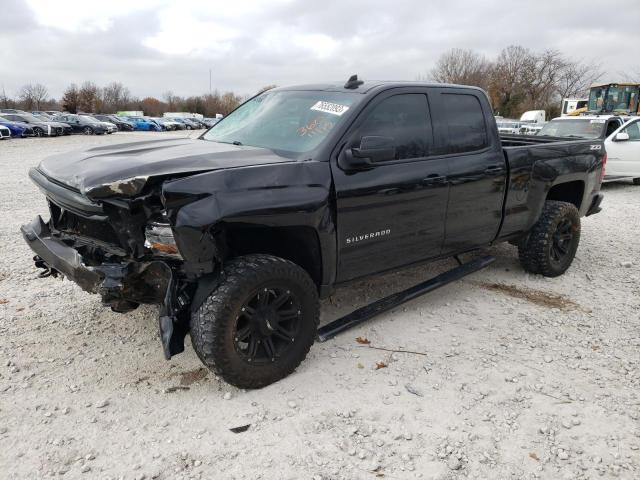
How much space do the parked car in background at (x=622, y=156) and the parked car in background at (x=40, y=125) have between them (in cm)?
2802

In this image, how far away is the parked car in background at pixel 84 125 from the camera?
32750mm

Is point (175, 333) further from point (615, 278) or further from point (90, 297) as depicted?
point (615, 278)

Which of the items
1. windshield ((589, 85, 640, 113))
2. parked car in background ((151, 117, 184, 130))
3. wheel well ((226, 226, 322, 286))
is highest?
windshield ((589, 85, 640, 113))

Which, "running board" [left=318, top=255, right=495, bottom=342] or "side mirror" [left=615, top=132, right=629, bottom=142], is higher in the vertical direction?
"side mirror" [left=615, top=132, right=629, bottom=142]

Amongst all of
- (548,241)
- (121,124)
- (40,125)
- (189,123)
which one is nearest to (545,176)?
(548,241)

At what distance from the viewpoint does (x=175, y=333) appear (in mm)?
2947

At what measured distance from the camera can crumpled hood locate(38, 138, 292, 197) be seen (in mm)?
2770

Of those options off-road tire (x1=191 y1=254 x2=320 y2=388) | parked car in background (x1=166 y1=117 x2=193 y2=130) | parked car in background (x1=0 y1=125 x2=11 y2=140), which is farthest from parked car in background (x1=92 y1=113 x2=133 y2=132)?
off-road tire (x1=191 y1=254 x2=320 y2=388)

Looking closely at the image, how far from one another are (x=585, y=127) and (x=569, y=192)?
713cm

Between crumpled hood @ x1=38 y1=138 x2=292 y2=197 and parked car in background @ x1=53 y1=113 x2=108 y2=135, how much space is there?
32400 mm

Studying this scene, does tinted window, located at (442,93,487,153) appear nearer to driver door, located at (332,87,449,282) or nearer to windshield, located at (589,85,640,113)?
driver door, located at (332,87,449,282)

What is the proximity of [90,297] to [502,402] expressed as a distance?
132 inches

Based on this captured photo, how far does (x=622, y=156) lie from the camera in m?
11.5

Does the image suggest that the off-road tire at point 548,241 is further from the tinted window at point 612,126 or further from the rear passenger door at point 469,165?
the tinted window at point 612,126
